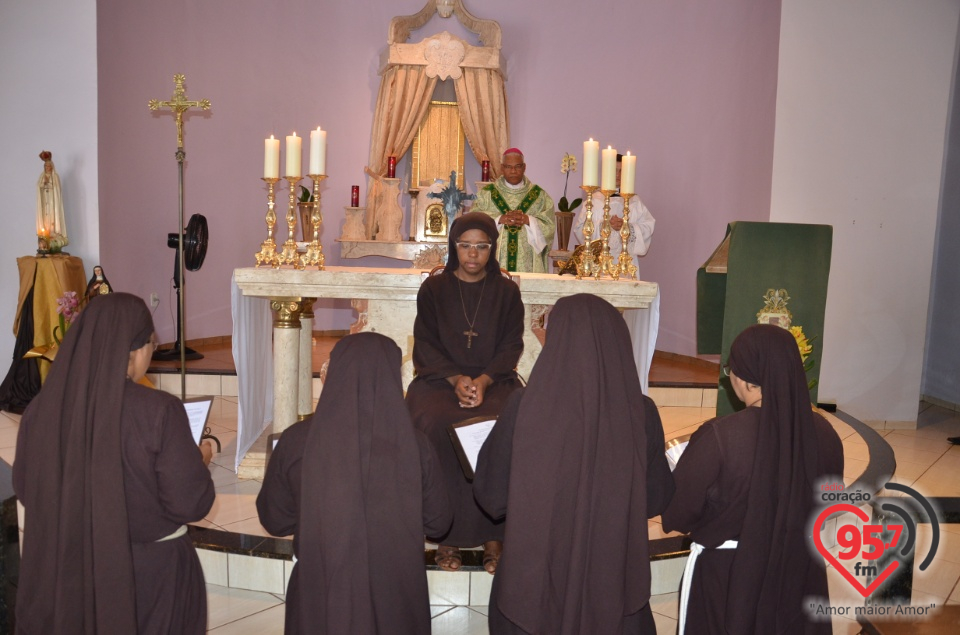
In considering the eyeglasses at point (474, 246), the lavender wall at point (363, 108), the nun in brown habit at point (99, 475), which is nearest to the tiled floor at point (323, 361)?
the lavender wall at point (363, 108)

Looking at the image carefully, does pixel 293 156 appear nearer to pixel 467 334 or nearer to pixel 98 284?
pixel 467 334

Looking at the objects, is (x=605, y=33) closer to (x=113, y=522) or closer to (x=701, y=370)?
(x=701, y=370)

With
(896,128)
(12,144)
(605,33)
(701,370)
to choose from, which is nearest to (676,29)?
(605,33)

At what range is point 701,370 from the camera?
8.60 meters

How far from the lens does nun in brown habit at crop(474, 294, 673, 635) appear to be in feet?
7.70

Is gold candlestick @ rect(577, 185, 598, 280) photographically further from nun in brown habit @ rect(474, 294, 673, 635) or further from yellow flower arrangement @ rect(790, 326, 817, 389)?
nun in brown habit @ rect(474, 294, 673, 635)

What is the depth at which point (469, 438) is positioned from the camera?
3.24 metres

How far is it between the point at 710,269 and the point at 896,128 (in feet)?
11.0

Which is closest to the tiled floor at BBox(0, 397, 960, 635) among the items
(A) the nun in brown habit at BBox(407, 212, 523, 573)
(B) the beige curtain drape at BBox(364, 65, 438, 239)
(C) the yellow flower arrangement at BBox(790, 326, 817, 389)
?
(C) the yellow flower arrangement at BBox(790, 326, 817, 389)

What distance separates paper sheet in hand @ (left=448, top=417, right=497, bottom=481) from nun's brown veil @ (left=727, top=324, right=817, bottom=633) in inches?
45.6

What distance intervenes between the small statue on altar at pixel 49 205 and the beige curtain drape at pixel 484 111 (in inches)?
178

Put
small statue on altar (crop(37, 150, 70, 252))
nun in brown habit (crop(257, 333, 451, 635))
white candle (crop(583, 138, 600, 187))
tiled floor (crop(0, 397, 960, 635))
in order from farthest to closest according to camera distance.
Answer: small statue on altar (crop(37, 150, 70, 252)) < white candle (crop(583, 138, 600, 187)) < tiled floor (crop(0, 397, 960, 635)) < nun in brown habit (crop(257, 333, 451, 635))

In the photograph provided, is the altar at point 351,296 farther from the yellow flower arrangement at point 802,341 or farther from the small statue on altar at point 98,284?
the small statue on altar at point 98,284

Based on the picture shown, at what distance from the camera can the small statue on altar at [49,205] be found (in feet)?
22.1
